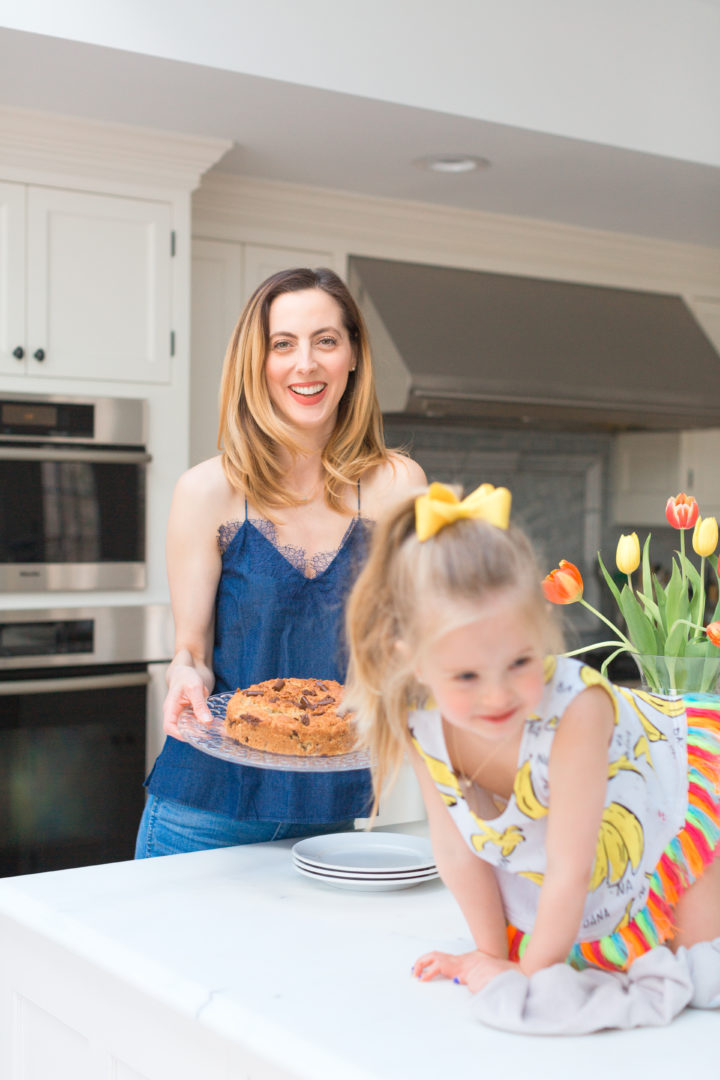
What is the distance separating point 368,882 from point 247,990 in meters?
0.28

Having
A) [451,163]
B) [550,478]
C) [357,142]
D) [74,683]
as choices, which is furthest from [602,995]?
[550,478]

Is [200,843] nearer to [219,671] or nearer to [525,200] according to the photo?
[219,671]

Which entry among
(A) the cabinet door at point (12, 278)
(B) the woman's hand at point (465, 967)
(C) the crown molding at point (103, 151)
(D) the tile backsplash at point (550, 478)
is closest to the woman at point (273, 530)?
(B) the woman's hand at point (465, 967)

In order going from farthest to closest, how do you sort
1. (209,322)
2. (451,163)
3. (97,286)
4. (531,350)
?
1. (531,350)
2. (209,322)
3. (451,163)
4. (97,286)

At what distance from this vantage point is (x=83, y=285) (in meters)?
2.93

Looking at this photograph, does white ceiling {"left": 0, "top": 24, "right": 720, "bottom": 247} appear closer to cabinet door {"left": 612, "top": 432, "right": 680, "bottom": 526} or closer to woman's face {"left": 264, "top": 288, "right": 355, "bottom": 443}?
cabinet door {"left": 612, "top": 432, "right": 680, "bottom": 526}

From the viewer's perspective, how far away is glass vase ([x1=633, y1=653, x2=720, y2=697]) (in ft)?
3.88

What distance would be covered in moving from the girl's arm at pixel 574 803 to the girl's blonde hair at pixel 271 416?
0.71 meters

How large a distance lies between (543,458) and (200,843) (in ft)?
10.3

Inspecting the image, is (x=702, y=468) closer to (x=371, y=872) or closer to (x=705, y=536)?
(x=705, y=536)

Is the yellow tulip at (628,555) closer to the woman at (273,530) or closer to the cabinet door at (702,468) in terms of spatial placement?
the woman at (273,530)

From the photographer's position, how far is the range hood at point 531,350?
3.45m

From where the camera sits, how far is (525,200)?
3.59 m

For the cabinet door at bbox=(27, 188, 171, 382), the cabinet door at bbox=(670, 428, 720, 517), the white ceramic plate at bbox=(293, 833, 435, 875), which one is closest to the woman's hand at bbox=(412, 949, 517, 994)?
the white ceramic plate at bbox=(293, 833, 435, 875)
